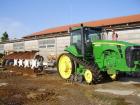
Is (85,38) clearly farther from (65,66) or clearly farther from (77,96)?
(77,96)

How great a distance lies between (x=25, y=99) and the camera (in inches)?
356

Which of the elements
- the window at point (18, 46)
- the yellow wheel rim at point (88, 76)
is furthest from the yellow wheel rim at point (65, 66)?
the window at point (18, 46)

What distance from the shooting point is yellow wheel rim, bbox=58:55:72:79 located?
13852 millimetres

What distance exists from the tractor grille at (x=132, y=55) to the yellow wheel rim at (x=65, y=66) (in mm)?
3566

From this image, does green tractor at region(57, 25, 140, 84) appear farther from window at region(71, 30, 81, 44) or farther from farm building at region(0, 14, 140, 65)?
farm building at region(0, 14, 140, 65)

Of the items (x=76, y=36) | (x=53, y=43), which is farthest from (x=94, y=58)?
(x=53, y=43)

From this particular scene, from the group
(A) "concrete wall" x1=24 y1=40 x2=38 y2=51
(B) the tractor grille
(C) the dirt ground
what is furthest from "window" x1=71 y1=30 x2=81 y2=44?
(A) "concrete wall" x1=24 y1=40 x2=38 y2=51

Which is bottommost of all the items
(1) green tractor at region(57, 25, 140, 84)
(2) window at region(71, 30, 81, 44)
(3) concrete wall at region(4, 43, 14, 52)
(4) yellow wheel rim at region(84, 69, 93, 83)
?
(4) yellow wheel rim at region(84, 69, 93, 83)

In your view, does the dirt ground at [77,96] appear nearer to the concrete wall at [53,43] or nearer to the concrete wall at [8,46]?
the concrete wall at [53,43]

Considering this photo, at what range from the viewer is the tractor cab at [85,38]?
12875 millimetres

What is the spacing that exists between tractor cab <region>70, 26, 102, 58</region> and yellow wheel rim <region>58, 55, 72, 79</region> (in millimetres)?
997

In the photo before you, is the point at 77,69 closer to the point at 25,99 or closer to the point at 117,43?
the point at 117,43

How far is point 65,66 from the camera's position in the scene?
14062 mm

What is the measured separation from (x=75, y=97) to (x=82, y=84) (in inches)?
122
